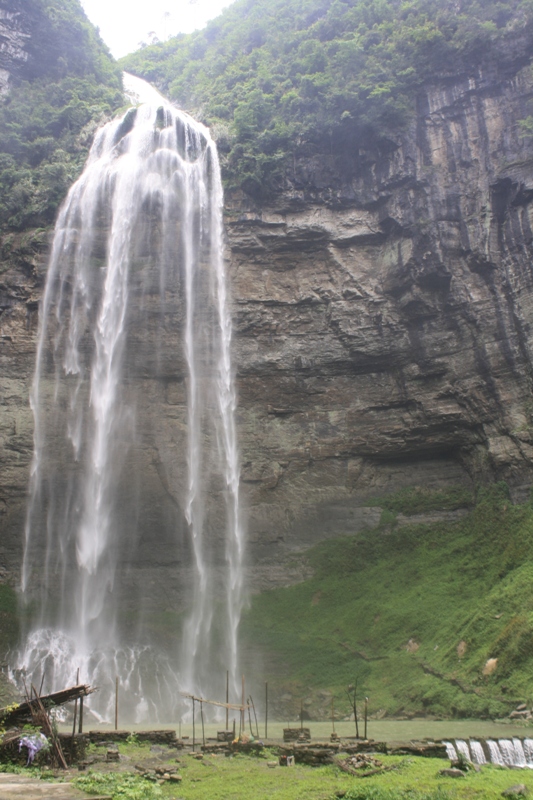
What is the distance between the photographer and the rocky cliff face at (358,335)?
25.4 meters

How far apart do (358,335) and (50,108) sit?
70.7ft

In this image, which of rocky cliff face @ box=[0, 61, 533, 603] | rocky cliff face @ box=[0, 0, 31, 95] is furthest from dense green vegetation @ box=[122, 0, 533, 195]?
rocky cliff face @ box=[0, 0, 31, 95]

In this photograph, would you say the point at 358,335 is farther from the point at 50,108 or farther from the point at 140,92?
the point at 140,92

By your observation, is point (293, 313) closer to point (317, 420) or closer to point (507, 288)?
point (317, 420)

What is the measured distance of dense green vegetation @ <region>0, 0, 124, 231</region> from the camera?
2953cm

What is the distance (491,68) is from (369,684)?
2599 cm

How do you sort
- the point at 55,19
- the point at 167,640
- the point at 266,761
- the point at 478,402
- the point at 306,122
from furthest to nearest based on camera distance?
the point at 55,19 < the point at 306,122 < the point at 478,402 < the point at 167,640 < the point at 266,761

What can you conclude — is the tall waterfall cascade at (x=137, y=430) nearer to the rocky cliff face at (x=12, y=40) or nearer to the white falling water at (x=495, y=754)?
the rocky cliff face at (x=12, y=40)

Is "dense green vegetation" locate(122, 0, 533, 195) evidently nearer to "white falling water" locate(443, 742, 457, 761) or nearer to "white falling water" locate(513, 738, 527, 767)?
"white falling water" locate(443, 742, 457, 761)

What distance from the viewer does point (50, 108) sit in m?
33.8

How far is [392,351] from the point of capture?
2680 centimetres

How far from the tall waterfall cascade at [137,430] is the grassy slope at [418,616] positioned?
113 inches

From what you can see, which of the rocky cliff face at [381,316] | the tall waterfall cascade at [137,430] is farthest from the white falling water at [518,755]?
the rocky cliff face at [381,316]

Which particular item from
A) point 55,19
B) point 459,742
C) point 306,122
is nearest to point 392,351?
point 306,122
